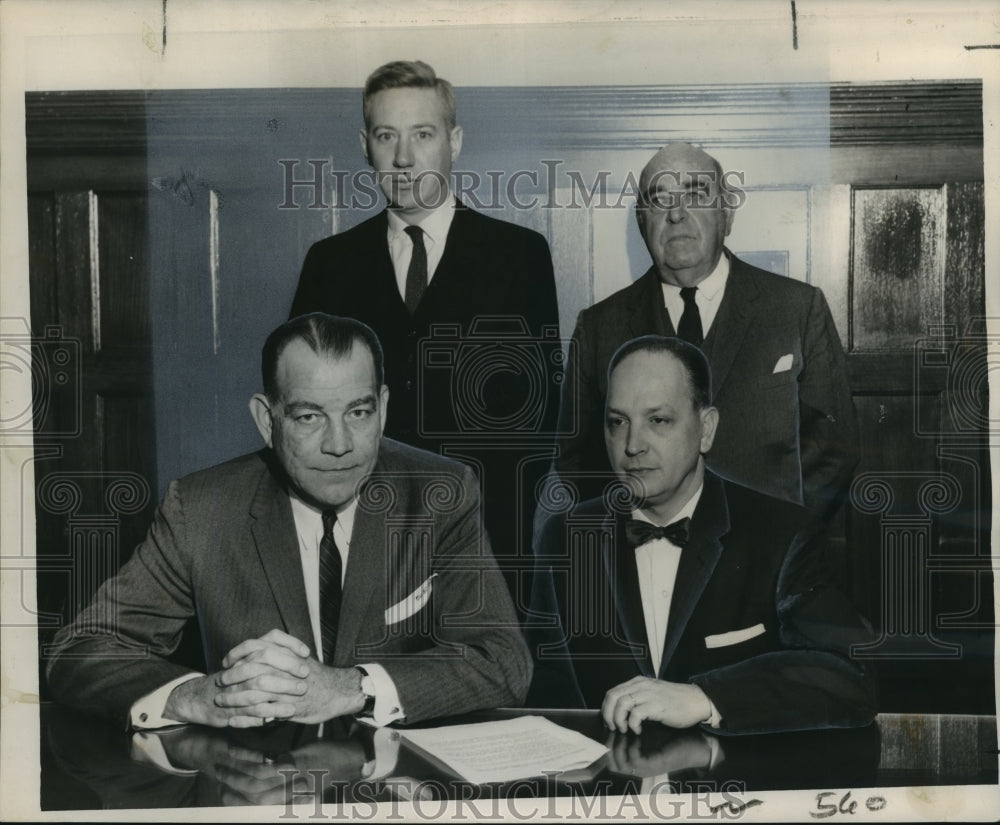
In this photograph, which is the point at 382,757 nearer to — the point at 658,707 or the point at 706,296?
the point at 658,707

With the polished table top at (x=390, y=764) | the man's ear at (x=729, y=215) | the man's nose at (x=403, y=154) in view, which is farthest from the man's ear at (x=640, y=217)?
the polished table top at (x=390, y=764)

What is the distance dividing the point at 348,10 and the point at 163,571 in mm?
1820

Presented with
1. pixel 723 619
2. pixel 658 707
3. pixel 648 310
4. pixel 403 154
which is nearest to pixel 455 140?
pixel 403 154

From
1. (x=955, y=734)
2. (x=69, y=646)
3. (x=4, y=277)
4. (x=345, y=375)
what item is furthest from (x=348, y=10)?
(x=955, y=734)

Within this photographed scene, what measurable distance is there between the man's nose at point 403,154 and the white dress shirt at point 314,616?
104cm

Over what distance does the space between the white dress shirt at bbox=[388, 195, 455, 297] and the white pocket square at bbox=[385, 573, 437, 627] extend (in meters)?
0.90

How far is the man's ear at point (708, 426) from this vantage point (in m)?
3.11

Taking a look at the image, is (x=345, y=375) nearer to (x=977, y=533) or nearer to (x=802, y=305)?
(x=802, y=305)

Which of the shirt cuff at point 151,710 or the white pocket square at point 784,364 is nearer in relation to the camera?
the shirt cuff at point 151,710

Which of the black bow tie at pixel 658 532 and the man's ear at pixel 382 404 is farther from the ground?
the man's ear at pixel 382 404

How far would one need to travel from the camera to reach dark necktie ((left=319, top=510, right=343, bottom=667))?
3.08m

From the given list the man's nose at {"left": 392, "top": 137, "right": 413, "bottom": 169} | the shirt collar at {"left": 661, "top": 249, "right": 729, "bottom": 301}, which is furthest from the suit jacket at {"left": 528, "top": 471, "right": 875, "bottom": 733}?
the man's nose at {"left": 392, "top": 137, "right": 413, "bottom": 169}

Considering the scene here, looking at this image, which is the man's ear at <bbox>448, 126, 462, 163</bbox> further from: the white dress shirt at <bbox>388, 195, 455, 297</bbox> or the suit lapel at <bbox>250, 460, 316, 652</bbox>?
the suit lapel at <bbox>250, 460, 316, 652</bbox>

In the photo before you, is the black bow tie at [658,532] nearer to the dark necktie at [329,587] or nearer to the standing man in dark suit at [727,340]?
the standing man in dark suit at [727,340]
